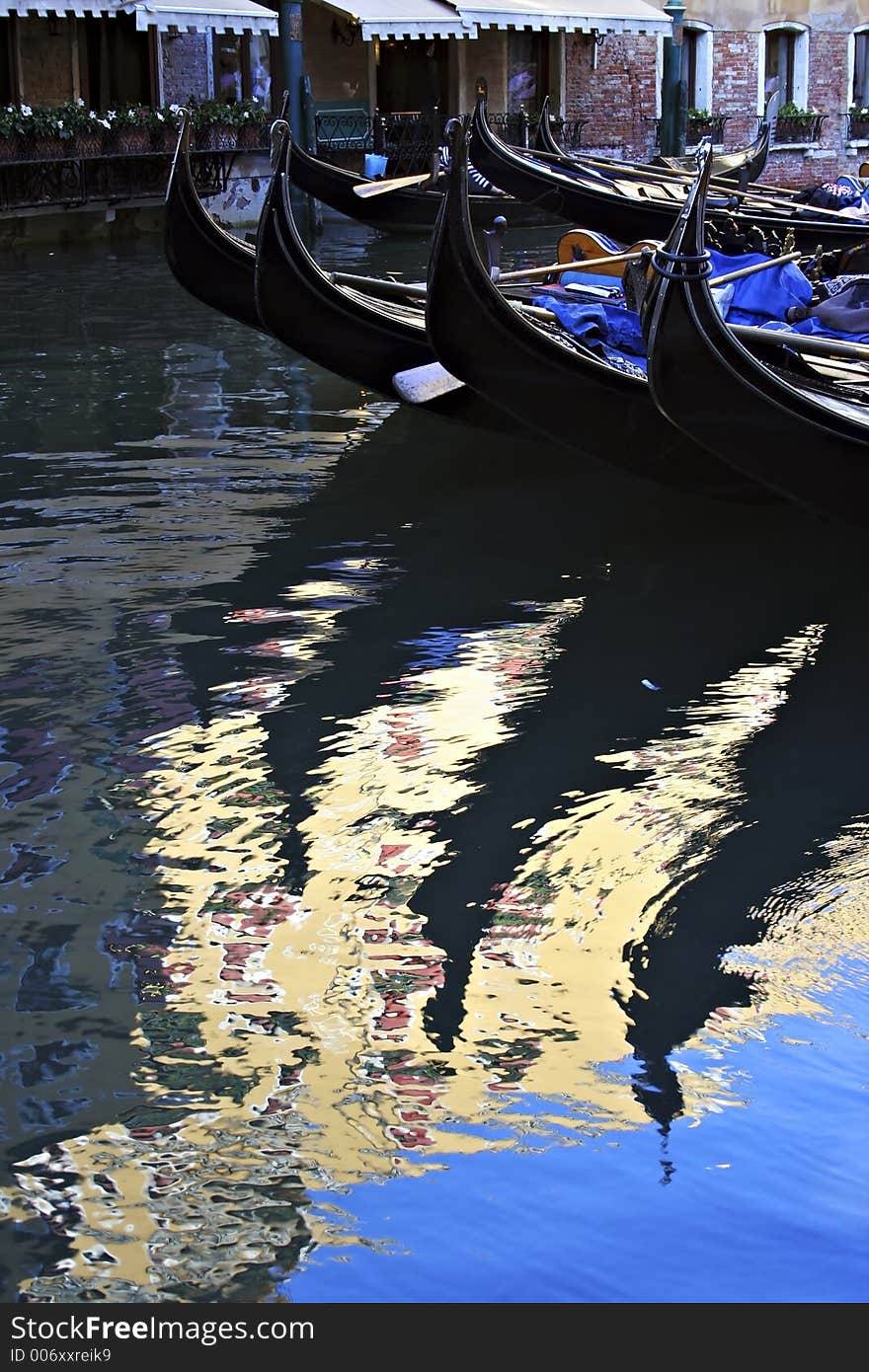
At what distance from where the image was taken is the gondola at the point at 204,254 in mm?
4855

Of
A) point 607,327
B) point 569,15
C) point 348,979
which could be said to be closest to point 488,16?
point 569,15

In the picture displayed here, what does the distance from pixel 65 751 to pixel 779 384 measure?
1.50 meters

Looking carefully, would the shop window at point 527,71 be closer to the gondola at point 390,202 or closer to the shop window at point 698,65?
the shop window at point 698,65

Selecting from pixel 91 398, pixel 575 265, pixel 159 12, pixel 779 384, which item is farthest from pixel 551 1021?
pixel 159 12

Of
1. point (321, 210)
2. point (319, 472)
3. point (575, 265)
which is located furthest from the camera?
point (321, 210)

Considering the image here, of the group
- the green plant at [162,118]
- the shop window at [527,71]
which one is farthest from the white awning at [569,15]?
the green plant at [162,118]

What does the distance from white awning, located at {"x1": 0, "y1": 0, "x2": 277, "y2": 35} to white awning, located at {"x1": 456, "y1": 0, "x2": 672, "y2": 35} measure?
1775mm

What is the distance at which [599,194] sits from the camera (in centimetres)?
698

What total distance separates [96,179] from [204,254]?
4142 millimetres

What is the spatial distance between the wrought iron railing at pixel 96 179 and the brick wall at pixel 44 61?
721 mm

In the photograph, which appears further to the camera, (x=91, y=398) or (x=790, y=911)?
(x=91, y=398)

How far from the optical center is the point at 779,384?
3.18m
